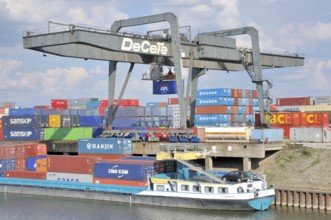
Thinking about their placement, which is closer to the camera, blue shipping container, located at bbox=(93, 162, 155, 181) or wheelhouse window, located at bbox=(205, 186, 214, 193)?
wheelhouse window, located at bbox=(205, 186, 214, 193)

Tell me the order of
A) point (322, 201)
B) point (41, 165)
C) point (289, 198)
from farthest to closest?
point (41, 165)
point (289, 198)
point (322, 201)

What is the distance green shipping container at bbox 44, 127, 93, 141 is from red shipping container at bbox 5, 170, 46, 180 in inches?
404

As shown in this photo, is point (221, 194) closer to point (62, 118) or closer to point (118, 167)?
point (118, 167)

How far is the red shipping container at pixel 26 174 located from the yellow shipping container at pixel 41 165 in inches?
18.3

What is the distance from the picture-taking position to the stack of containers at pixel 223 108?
215 feet

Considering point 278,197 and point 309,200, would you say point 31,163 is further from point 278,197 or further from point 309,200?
point 309,200

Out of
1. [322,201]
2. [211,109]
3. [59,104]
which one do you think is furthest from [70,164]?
[59,104]

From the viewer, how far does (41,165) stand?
4856 centimetres

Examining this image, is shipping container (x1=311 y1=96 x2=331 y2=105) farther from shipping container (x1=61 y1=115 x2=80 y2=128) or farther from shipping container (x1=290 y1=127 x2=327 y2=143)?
shipping container (x1=61 y1=115 x2=80 y2=128)

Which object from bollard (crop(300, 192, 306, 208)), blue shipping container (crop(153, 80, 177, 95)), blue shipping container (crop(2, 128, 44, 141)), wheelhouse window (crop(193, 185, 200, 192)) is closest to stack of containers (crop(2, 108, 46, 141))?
blue shipping container (crop(2, 128, 44, 141))

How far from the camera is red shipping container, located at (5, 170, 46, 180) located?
4797cm

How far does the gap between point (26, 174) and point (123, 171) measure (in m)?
12.0

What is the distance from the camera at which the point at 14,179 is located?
49312 millimetres

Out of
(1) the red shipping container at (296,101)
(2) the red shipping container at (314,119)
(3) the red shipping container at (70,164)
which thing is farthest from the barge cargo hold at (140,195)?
(1) the red shipping container at (296,101)
